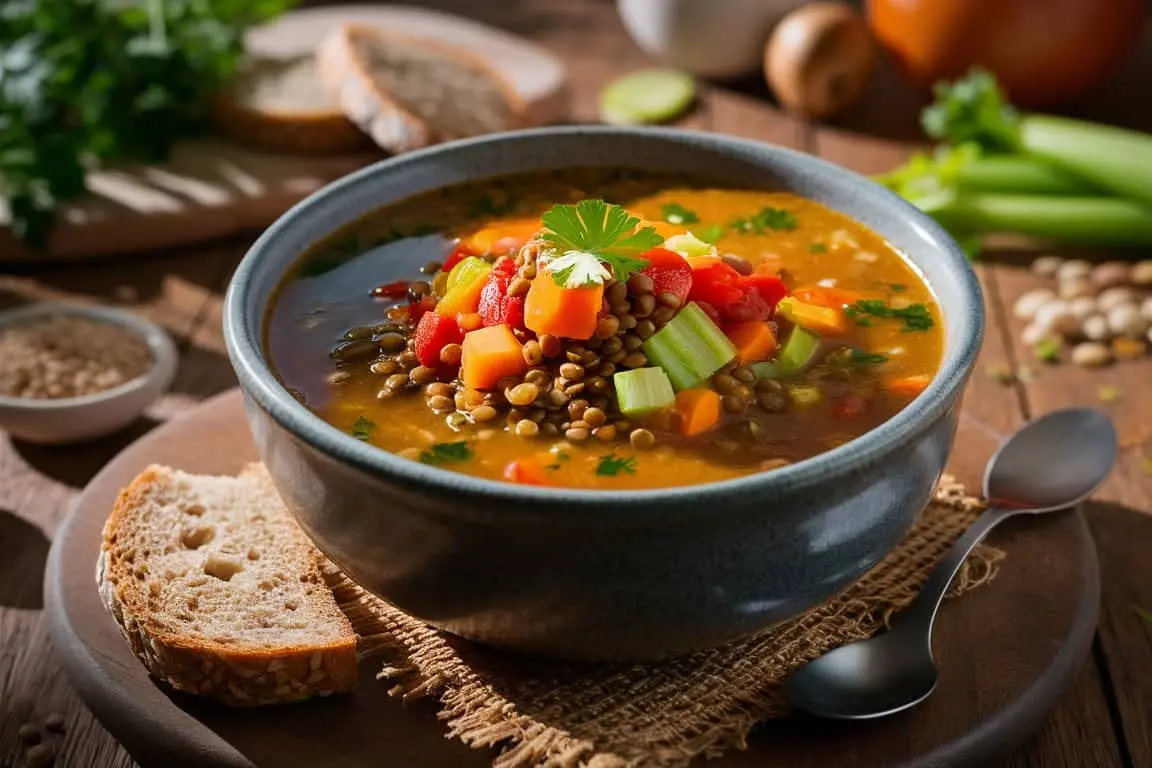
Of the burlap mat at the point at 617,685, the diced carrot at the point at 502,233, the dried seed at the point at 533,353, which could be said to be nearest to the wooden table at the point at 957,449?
the burlap mat at the point at 617,685

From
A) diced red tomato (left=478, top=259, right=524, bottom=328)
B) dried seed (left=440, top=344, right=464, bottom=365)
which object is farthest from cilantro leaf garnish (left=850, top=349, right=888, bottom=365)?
→ dried seed (left=440, top=344, right=464, bottom=365)

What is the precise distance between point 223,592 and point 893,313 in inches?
59.2

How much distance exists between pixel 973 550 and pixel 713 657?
0.66 m

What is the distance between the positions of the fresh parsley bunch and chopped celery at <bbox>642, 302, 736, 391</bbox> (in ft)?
8.93

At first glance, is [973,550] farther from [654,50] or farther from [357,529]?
[654,50]

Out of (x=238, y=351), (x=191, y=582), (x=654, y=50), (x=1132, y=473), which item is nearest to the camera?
(x=238, y=351)

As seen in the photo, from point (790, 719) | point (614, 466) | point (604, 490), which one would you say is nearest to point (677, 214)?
point (614, 466)

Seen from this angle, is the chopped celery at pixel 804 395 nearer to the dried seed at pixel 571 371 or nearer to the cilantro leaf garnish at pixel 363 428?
the dried seed at pixel 571 371

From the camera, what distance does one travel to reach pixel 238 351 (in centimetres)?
254

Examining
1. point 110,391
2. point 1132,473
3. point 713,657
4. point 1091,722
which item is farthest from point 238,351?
point 1132,473

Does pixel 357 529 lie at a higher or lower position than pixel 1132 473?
higher

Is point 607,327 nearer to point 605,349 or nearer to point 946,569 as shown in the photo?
point 605,349

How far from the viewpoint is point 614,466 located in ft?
8.11

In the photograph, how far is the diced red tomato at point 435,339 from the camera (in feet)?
9.08
